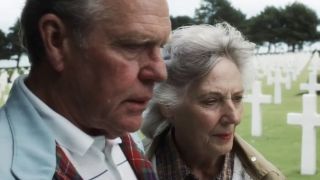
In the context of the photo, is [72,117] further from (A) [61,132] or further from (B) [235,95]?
(B) [235,95]

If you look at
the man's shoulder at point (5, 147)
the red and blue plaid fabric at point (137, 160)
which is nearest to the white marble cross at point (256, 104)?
the red and blue plaid fabric at point (137, 160)

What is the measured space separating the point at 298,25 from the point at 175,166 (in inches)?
2884

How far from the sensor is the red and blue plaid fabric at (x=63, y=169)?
146 cm

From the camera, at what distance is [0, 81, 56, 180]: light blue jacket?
4.59 feet

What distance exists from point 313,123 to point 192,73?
18.5ft

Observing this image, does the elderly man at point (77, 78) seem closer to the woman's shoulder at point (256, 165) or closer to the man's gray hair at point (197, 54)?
the man's gray hair at point (197, 54)

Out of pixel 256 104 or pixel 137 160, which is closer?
pixel 137 160

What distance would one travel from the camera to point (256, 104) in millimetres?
10867

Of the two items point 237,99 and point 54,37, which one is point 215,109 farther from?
point 54,37

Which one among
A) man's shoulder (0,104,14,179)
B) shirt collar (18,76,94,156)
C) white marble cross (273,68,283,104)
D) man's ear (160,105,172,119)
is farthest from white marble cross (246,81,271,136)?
man's shoulder (0,104,14,179)

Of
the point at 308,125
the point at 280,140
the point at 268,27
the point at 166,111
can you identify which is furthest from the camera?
the point at 268,27

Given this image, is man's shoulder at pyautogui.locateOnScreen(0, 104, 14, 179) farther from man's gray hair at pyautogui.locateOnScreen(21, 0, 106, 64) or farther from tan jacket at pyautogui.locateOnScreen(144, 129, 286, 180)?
tan jacket at pyautogui.locateOnScreen(144, 129, 286, 180)

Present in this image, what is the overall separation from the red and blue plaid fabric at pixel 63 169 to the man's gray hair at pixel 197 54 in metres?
1.15

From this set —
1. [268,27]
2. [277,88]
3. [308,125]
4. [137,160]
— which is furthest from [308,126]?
[268,27]
